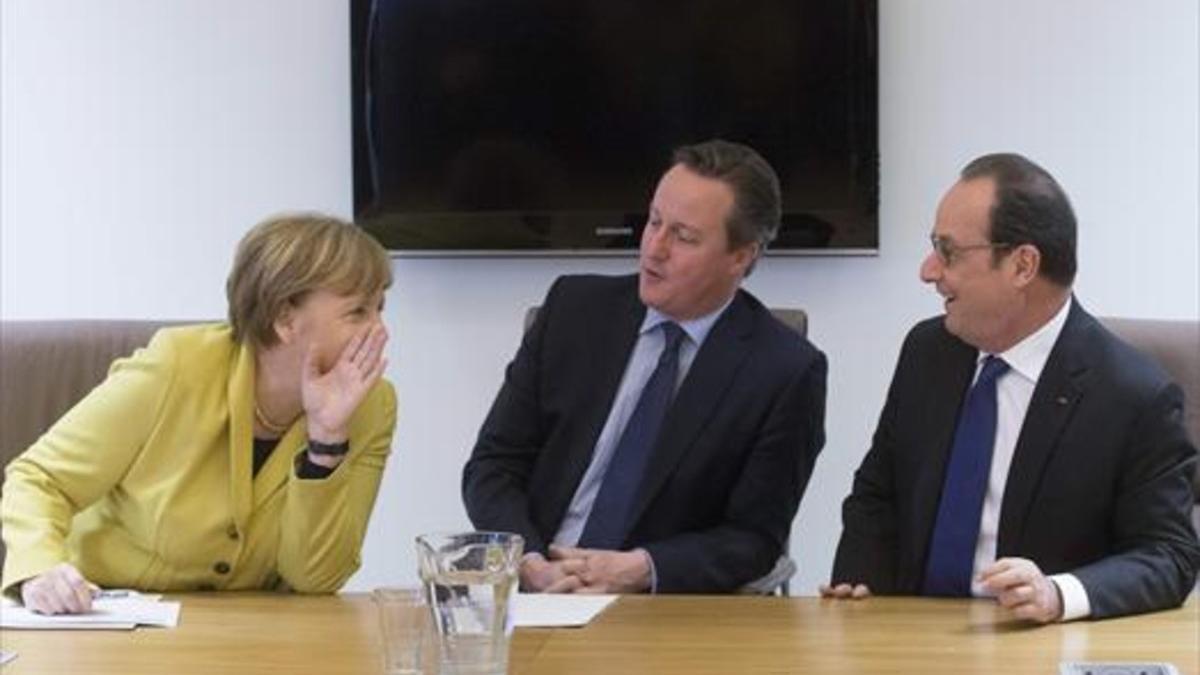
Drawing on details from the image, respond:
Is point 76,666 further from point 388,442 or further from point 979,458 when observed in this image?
point 979,458

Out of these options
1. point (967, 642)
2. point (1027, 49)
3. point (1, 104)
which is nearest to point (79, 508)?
point (967, 642)

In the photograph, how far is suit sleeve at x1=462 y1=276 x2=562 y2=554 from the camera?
3.12m

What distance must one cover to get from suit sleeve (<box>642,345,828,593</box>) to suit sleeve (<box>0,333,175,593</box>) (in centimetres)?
81

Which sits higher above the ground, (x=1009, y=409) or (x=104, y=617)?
(x=1009, y=409)

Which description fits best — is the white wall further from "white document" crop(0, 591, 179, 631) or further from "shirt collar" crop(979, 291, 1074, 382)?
"white document" crop(0, 591, 179, 631)

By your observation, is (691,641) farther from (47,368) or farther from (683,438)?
(47,368)

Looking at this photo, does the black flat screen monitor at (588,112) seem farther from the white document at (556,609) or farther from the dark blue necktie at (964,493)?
the white document at (556,609)

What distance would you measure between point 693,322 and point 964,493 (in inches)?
24.9

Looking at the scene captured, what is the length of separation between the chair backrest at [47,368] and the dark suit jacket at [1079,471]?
127 cm

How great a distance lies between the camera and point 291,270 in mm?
2643

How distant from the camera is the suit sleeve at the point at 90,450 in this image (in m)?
2.55

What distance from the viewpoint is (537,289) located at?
4.17 metres

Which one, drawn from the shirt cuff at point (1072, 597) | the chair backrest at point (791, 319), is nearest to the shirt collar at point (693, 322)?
the chair backrest at point (791, 319)

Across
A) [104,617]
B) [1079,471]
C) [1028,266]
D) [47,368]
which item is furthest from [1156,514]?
[47,368]
